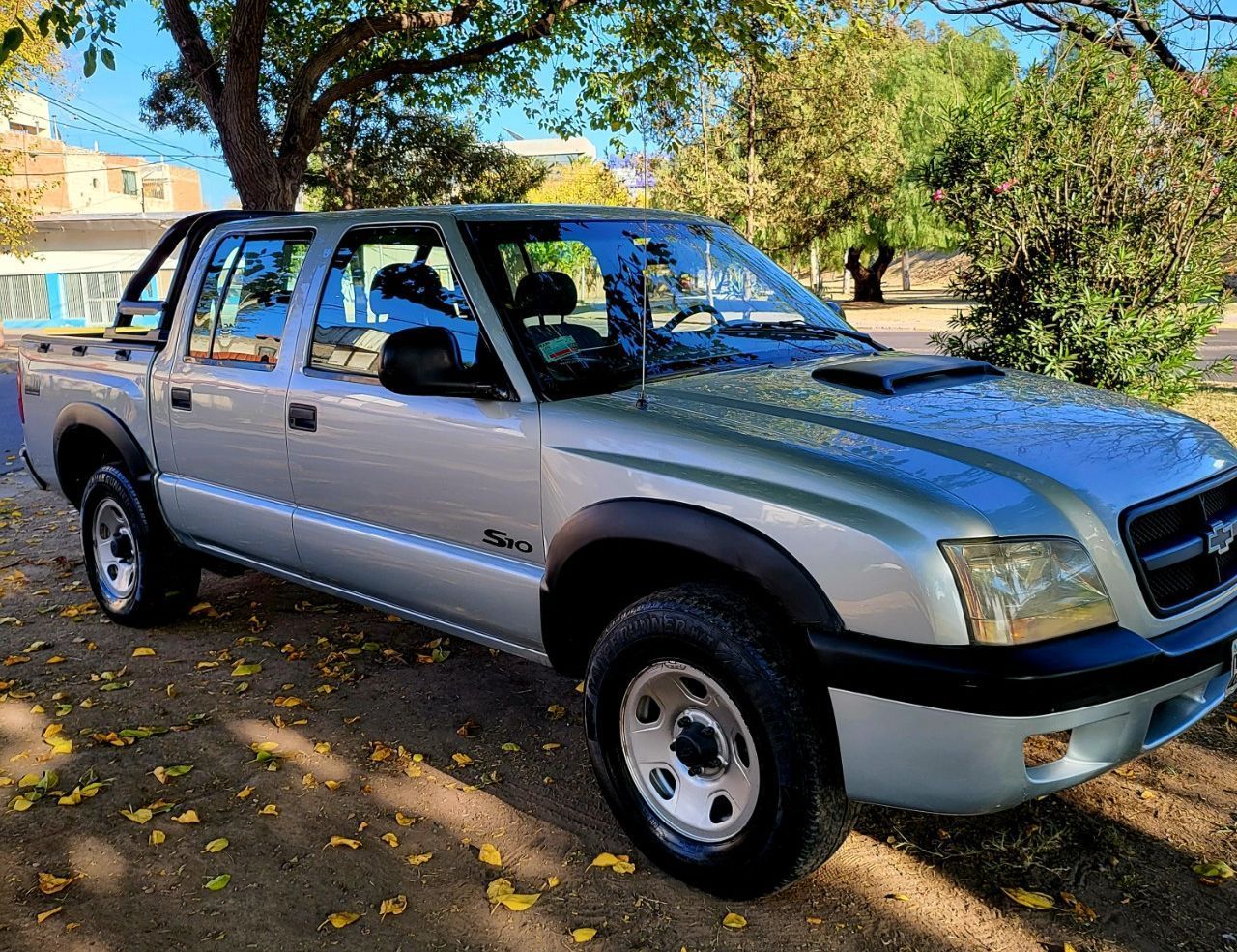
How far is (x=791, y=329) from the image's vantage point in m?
4.13

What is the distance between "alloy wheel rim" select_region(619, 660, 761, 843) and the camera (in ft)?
9.61

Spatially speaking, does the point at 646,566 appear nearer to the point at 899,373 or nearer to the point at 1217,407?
the point at 899,373

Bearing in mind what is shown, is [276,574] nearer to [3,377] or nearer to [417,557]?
[417,557]

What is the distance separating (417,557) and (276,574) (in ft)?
3.69

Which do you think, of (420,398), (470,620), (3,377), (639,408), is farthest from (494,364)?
(3,377)

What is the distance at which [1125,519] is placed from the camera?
2705mm

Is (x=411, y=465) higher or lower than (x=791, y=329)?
lower

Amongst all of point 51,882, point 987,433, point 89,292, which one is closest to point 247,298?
point 51,882

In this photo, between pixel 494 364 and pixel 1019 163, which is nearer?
pixel 494 364

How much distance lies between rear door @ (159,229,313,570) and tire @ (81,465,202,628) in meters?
0.31

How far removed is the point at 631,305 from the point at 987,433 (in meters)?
1.35

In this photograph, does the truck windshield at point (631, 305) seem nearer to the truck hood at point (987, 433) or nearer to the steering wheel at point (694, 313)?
the steering wheel at point (694, 313)

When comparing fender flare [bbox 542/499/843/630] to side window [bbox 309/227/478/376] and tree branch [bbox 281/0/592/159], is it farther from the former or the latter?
tree branch [bbox 281/0/592/159]

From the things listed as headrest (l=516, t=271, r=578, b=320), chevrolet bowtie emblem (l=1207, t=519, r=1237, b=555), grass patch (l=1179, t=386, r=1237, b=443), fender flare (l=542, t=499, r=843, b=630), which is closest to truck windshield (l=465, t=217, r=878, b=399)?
headrest (l=516, t=271, r=578, b=320)
